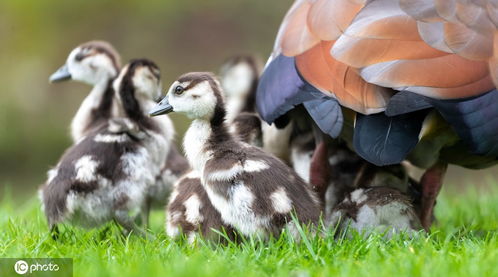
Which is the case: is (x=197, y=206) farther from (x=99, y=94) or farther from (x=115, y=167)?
(x=99, y=94)

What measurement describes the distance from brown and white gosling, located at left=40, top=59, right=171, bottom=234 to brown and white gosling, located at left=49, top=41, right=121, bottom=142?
32 centimetres

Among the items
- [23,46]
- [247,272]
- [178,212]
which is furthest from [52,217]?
[23,46]

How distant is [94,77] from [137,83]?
62cm

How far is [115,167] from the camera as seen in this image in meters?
4.31

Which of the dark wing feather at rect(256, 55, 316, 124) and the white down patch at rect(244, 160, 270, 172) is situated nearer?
the white down patch at rect(244, 160, 270, 172)

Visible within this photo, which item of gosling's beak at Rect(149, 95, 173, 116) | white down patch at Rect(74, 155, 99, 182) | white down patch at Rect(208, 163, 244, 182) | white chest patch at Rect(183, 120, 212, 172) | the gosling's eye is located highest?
the gosling's eye

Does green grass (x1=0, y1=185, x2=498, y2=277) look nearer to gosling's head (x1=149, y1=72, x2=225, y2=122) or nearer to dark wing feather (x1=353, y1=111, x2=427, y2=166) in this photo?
dark wing feather (x1=353, y1=111, x2=427, y2=166)

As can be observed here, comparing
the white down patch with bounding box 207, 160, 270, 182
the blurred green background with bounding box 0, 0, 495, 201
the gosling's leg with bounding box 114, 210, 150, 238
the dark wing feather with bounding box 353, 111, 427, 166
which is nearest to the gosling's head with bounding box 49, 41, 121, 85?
the gosling's leg with bounding box 114, 210, 150, 238

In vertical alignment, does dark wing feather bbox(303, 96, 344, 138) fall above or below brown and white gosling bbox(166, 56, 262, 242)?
above

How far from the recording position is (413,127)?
3762 millimetres

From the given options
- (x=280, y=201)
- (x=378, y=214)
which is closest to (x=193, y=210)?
(x=280, y=201)

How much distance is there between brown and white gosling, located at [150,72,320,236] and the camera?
362 cm

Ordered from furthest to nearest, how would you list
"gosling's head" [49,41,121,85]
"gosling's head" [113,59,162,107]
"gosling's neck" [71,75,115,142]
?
1. "gosling's head" [49,41,121,85]
2. "gosling's neck" [71,75,115,142]
3. "gosling's head" [113,59,162,107]

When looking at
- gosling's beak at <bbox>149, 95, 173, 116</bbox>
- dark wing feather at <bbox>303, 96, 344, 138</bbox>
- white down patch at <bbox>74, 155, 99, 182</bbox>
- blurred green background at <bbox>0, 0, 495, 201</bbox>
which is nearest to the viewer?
dark wing feather at <bbox>303, 96, 344, 138</bbox>
